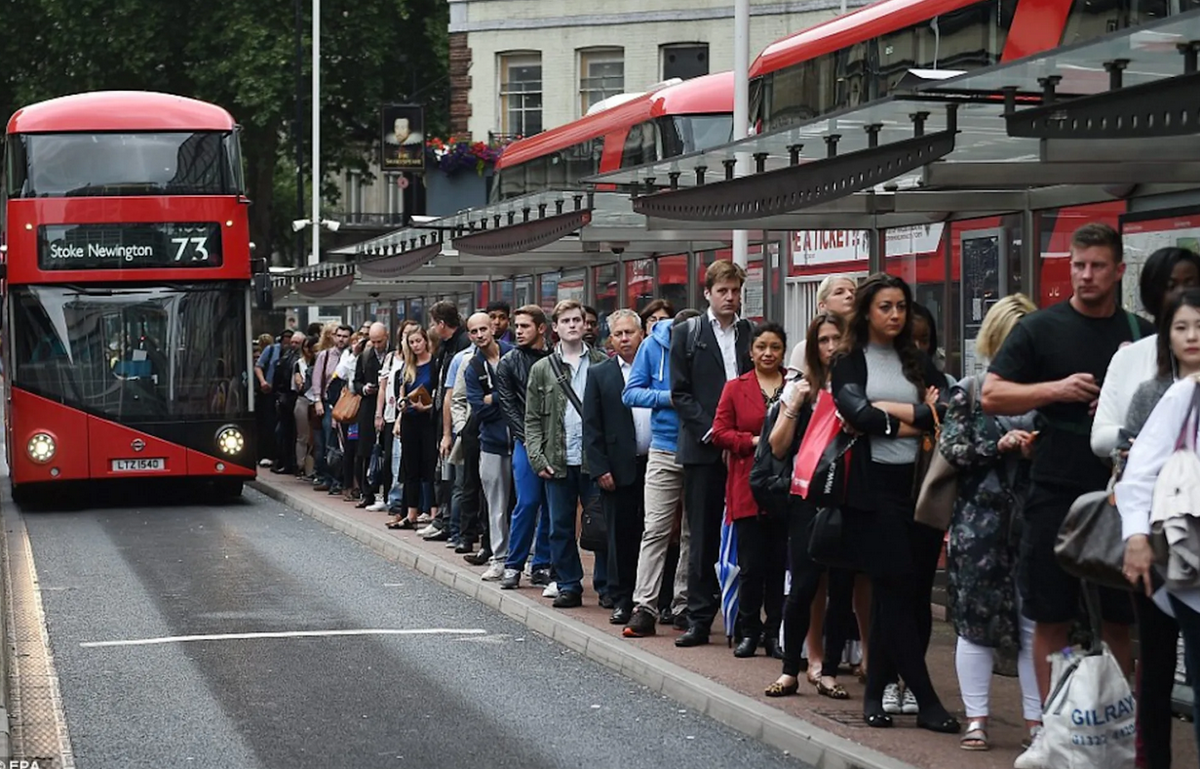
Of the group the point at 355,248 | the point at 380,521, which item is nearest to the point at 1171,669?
the point at 380,521

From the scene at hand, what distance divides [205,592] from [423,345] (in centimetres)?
434

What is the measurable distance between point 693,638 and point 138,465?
1257 cm

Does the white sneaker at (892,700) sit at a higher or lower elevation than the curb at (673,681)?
higher

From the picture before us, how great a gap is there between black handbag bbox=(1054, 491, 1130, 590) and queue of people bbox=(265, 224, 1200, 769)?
125 millimetres

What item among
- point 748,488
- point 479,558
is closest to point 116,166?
point 479,558

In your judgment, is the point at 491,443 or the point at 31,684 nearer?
the point at 31,684

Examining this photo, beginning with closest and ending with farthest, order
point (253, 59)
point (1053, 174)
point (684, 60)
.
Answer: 1. point (1053, 174)
2. point (684, 60)
3. point (253, 59)

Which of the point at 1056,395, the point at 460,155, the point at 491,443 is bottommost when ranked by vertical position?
the point at 491,443

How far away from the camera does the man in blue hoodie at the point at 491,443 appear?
14.5 metres

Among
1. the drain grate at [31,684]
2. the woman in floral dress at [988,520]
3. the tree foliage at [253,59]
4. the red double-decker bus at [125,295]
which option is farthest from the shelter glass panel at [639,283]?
the tree foliage at [253,59]

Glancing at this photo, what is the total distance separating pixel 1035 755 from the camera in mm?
7090

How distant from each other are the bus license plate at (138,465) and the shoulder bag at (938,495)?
1562 centimetres

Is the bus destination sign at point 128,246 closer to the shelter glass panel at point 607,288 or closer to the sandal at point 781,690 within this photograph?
the shelter glass panel at point 607,288

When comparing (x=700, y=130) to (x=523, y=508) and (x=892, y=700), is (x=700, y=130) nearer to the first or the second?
(x=523, y=508)
